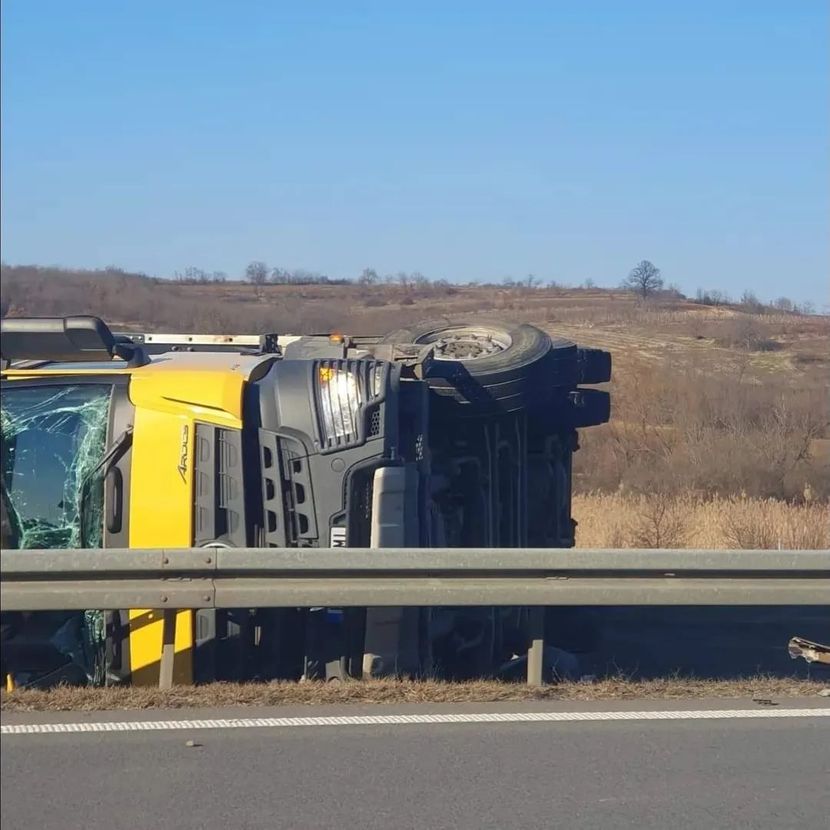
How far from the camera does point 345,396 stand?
6.34 meters

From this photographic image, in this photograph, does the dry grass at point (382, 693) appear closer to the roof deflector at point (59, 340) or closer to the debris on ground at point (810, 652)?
the debris on ground at point (810, 652)

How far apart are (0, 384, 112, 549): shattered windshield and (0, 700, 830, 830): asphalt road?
3.41ft

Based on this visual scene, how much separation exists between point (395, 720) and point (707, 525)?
307 inches

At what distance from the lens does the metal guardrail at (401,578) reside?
5.93 metres

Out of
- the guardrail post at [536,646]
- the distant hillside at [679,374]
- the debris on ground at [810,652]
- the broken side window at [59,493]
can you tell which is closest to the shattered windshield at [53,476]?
the broken side window at [59,493]

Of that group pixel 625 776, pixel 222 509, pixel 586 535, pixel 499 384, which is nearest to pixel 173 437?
pixel 222 509

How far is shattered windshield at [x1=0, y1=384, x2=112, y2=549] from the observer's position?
20.5ft

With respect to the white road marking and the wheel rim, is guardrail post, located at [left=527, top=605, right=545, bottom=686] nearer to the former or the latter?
the white road marking

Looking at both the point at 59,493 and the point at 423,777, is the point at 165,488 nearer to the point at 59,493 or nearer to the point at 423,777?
the point at 59,493

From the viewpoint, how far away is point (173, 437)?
6242 mm

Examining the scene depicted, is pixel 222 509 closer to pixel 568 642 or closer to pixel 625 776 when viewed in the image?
pixel 625 776

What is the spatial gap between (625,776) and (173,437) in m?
2.67

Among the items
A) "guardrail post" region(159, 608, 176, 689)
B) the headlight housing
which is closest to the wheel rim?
the headlight housing

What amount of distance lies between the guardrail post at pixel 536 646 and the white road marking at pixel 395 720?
0.48 meters
